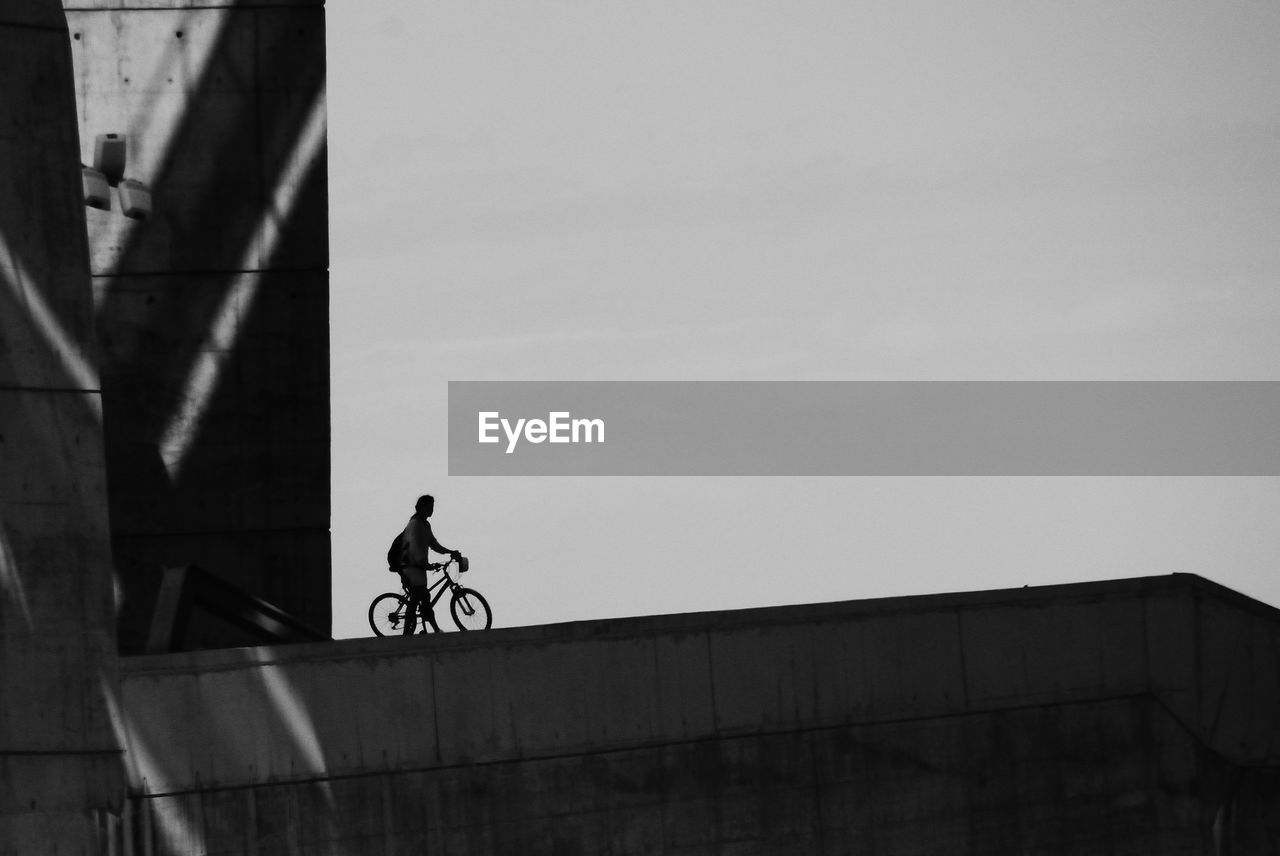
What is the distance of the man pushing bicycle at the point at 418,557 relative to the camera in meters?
23.8

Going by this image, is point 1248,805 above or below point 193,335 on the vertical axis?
below

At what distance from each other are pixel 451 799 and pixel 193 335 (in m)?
9.61

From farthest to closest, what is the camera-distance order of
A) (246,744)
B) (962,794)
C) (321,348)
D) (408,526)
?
(321,348), (408,526), (962,794), (246,744)

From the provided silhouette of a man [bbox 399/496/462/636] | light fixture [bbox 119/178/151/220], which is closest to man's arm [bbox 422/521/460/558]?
silhouette of a man [bbox 399/496/462/636]

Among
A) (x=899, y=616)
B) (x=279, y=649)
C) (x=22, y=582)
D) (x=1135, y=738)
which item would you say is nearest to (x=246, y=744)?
(x=279, y=649)

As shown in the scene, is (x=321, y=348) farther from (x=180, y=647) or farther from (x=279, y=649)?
(x=279, y=649)

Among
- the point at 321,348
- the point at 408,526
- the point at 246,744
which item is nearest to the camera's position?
the point at 246,744

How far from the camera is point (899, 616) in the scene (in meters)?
19.3

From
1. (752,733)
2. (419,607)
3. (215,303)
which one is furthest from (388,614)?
(752,733)

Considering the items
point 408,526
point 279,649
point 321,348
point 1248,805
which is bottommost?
point 1248,805

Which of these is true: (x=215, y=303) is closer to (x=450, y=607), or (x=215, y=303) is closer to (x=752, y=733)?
(x=450, y=607)

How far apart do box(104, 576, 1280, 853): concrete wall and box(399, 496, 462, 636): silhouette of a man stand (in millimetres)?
5602

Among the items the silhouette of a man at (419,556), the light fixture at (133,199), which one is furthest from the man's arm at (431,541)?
the light fixture at (133,199)

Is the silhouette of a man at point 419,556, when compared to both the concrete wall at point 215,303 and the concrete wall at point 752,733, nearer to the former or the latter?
the concrete wall at point 215,303
